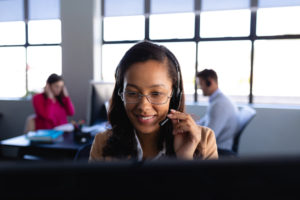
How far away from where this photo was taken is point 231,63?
11.9ft

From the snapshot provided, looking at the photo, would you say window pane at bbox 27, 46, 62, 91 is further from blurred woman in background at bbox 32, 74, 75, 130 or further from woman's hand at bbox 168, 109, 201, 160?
woman's hand at bbox 168, 109, 201, 160

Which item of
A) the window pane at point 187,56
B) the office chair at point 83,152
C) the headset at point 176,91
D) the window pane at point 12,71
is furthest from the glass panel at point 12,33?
the headset at point 176,91

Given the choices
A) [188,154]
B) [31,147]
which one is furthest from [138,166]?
[31,147]

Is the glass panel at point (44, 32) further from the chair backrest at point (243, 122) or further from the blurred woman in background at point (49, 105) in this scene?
the chair backrest at point (243, 122)

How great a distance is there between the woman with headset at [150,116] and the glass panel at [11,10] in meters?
4.31

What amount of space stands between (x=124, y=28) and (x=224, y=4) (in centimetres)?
160

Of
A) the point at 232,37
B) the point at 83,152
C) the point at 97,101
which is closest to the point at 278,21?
the point at 232,37

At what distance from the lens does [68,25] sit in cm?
392

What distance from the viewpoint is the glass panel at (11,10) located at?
4363 millimetres

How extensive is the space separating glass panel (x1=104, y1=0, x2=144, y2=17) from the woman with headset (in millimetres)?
3245

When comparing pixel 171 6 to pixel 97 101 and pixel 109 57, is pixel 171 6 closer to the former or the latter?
pixel 109 57

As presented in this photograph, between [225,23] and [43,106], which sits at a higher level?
[225,23]

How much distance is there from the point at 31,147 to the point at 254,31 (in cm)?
322

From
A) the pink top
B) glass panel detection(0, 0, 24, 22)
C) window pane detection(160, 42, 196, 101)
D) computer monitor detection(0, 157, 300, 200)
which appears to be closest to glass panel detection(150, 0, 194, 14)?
window pane detection(160, 42, 196, 101)
